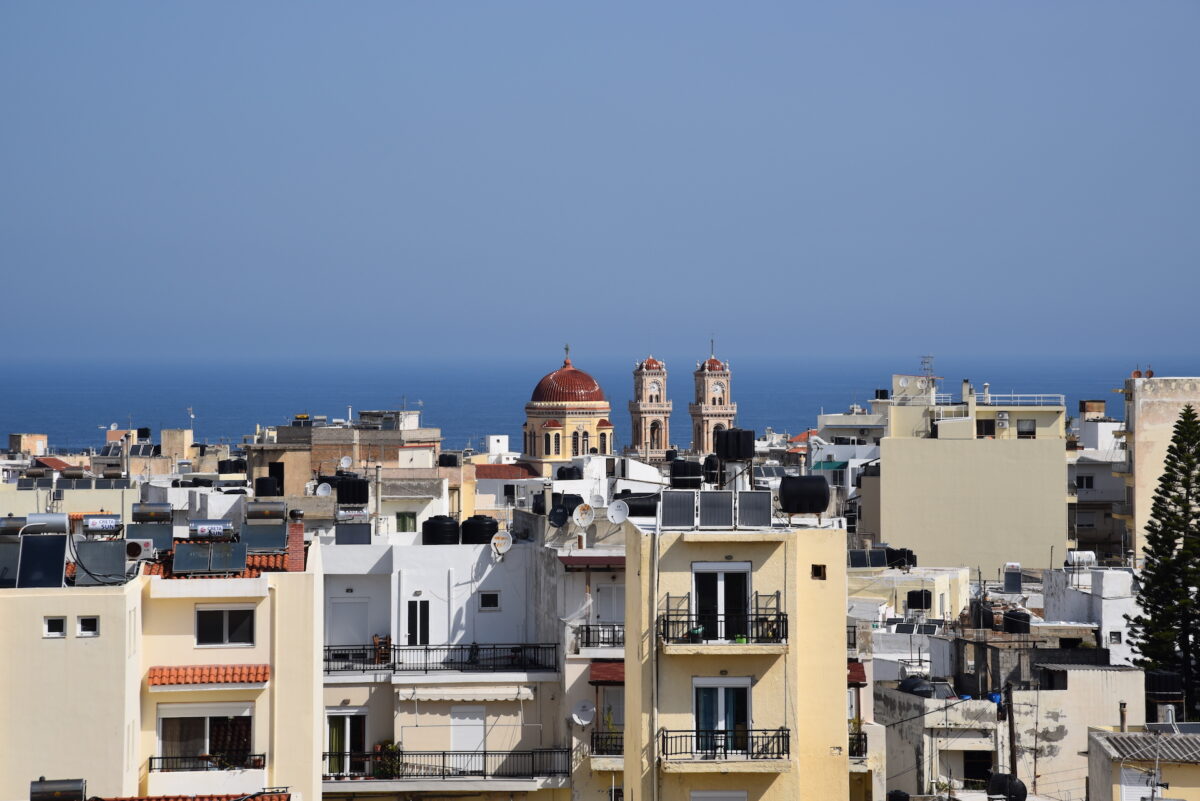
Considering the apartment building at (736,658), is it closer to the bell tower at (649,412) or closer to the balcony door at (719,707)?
the balcony door at (719,707)

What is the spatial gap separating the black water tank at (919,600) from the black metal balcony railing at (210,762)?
18857 mm

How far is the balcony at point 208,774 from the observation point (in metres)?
17.8

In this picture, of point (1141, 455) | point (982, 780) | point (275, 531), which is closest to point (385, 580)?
point (275, 531)

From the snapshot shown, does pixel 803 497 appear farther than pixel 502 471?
No

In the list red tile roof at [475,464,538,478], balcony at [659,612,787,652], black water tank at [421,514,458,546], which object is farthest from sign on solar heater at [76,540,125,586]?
red tile roof at [475,464,538,478]

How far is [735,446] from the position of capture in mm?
20094

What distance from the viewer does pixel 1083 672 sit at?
2342 centimetres

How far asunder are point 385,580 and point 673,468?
7364 mm

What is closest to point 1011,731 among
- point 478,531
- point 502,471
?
point 478,531

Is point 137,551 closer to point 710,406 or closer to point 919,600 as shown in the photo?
point 919,600

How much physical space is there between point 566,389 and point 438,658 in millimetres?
79137

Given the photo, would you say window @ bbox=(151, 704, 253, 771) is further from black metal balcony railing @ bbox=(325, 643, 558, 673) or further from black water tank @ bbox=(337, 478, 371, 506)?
black water tank @ bbox=(337, 478, 371, 506)

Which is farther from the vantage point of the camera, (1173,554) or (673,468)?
(1173,554)

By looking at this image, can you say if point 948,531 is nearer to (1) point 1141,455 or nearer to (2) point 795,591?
(1) point 1141,455
